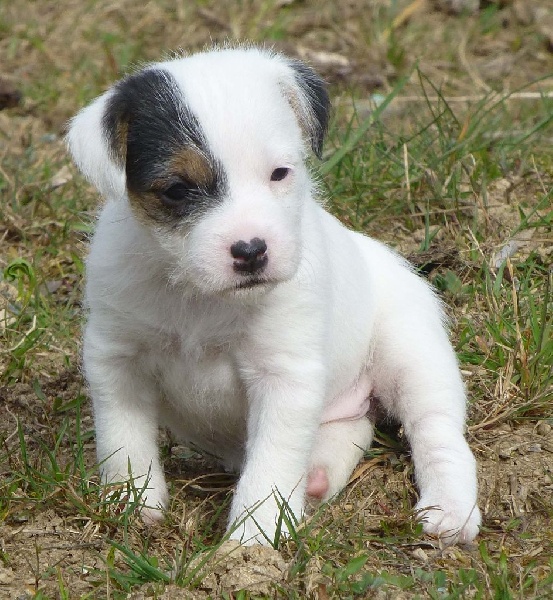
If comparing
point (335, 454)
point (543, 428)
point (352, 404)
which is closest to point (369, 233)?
point (352, 404)

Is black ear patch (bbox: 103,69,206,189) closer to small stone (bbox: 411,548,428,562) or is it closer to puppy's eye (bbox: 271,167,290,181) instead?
puppy's eye (bbox: 271,167,290,181)

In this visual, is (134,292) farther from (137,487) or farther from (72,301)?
(72,301)

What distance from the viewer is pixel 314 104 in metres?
4.64

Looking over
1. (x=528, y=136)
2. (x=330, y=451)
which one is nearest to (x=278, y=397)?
(x=330, y=451)

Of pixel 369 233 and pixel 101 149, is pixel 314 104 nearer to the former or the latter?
pixel 101 149

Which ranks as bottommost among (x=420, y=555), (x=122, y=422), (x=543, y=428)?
A: (x=543, y=428)

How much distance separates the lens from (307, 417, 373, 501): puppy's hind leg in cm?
473

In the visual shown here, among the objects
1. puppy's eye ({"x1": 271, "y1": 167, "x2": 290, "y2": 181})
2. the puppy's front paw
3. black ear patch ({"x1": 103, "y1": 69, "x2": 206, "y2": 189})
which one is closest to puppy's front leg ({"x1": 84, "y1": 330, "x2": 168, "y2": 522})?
black ear patch ({"x1": 103, "y1": 69, "x2": 206, "y2": 189})

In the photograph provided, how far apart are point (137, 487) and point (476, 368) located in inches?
78.4

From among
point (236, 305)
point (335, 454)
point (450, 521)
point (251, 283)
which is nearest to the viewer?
Answer: point (251, 283)

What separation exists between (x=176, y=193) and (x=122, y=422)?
3.56 ft

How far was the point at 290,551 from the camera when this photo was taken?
411 centimetres

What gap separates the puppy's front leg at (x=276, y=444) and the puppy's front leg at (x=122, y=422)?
1.50 ft

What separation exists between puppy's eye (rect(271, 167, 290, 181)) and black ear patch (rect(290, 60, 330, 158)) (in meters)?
0.55
